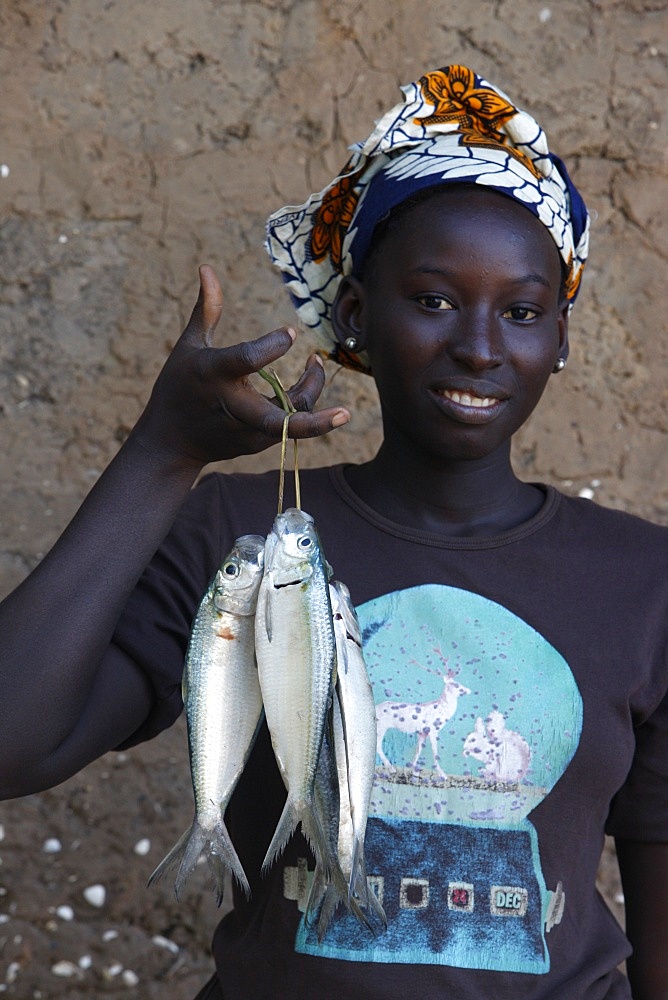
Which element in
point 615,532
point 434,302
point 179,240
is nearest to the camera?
point 434,302

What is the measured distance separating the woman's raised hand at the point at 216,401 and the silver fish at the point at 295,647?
13 cm

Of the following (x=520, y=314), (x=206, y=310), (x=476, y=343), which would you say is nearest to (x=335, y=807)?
(x=206, y=310)

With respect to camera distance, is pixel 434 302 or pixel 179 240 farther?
pixel 179 240

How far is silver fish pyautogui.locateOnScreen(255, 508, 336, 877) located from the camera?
1244mm

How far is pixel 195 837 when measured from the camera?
4.22 feet

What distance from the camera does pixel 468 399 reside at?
1.73m

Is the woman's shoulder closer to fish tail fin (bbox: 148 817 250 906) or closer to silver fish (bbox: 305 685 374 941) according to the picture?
silver fish (bbox: 305 685 374 941)

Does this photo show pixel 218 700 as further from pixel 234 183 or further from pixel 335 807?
pixel 234 183

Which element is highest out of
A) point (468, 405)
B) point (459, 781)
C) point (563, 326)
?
point (563, 326)

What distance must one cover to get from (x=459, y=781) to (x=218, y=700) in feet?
1.63

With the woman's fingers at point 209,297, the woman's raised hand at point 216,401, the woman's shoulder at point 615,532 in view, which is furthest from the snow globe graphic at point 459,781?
the woman's fingers at point 209,297

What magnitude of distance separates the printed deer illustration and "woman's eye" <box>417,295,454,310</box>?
1.88 feet

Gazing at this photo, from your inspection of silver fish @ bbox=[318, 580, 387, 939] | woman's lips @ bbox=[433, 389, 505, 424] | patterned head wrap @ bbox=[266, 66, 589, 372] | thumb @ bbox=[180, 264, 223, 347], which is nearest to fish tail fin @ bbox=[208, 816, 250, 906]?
silver fish @ bbox=[318, 580, 387, 939]

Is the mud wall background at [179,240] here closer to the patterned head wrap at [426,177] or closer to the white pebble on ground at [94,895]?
the white pebble on ground at [94,895]
